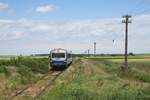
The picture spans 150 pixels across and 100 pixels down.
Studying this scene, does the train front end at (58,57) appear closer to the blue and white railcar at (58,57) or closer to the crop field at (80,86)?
the blue and white railcar at (58,57)

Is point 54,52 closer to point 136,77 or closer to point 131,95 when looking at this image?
point 136,77

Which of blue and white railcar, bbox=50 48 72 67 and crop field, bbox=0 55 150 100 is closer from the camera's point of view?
crop field, bbox=0 55 150 100

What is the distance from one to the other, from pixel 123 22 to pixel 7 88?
37028 millimetres

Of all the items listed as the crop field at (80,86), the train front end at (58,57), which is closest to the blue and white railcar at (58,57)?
the train front end at (58,57)

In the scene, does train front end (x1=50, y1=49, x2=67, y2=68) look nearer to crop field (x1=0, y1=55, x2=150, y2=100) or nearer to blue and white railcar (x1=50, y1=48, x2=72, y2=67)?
blue and white railcar (x1=50, y1=48, x2=72, y2=67)

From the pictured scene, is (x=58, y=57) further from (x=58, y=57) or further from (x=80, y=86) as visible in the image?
(x=80, y=86)

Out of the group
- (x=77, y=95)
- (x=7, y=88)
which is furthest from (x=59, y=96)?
(x=7, y=88)

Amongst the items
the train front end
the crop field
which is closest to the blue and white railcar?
the train front end

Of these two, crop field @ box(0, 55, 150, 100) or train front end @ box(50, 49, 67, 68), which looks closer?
crop field @ box(0, 55, 150, 100)

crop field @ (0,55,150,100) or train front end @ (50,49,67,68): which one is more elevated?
train front end @ (50,49,67,68)

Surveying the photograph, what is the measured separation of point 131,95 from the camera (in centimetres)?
2100

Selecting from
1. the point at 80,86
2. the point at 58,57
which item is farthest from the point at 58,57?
the point at 80,86

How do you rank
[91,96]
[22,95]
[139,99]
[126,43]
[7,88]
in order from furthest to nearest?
[126,43]
[7,88]
[22,95]
[91,96]
[139,99]

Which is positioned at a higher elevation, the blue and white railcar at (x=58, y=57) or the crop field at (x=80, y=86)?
the blue and white railcar at (x=58, y=57)
